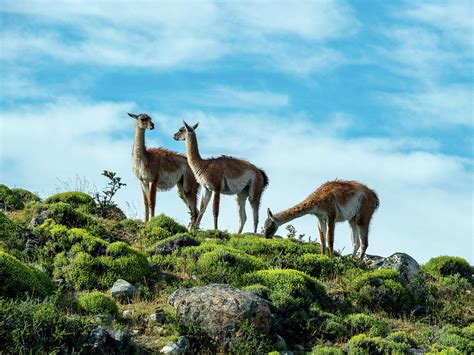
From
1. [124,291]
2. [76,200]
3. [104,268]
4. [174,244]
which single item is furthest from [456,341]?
[76,200]

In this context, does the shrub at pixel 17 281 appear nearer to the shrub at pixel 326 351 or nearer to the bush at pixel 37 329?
the bush at pixel 37 329

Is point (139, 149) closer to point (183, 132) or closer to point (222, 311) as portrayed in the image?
point (183, 132)

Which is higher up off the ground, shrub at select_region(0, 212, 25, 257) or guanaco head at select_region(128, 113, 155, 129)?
guanaco head at select_region(128, 113, 155, 129)

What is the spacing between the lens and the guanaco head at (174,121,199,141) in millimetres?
26734

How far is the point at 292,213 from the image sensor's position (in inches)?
922

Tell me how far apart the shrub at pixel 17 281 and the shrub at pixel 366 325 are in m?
6.21

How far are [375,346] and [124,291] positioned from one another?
530 centimetres

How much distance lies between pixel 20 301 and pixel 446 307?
10.3 meters

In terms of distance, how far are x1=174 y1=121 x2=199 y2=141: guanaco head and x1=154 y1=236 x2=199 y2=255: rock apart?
20.5ft

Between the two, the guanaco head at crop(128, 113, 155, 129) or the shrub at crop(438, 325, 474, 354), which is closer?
the shrub at crop(438, 325, 474, 354)

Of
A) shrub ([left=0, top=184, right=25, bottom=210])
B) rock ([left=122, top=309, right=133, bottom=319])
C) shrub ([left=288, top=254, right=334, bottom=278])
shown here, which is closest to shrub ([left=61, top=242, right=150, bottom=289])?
rock ([left=122, top=309, right=133, bottom=319])

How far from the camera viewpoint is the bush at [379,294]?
19.6 m

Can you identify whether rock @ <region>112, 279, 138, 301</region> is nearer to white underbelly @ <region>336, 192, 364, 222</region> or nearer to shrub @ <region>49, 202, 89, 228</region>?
shrub @ <region>49, 202, 89, 228</region>

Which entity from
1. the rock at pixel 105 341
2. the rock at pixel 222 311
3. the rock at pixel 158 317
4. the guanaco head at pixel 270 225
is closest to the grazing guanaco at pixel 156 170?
the guanaco head at pixel 270 225
